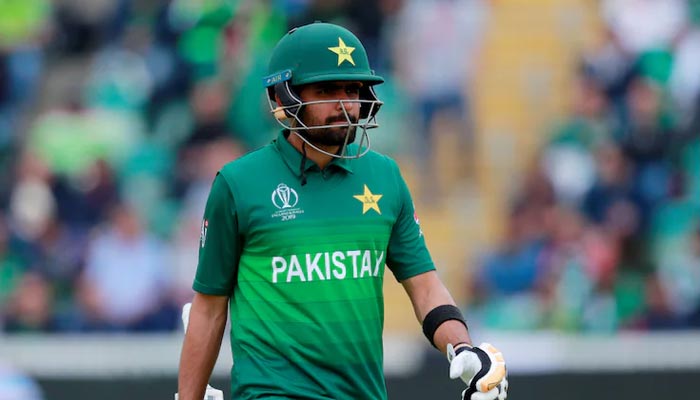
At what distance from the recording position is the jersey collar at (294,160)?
4.42m

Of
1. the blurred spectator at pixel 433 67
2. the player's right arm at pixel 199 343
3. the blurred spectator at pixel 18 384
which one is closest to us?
the player's right arm at pixel 199 343

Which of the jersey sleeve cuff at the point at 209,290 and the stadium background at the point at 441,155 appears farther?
the stadium background at the point at 441,155

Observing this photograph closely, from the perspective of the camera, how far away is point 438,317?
4.47 metres

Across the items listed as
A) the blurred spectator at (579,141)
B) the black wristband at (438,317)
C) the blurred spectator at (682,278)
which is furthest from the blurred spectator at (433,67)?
the black wristband at (438,317)

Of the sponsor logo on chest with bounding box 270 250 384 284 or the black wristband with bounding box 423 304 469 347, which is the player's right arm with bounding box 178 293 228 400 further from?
the black wristband with bounding box 423 304 469 347

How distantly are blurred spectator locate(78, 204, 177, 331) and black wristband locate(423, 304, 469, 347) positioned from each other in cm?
523

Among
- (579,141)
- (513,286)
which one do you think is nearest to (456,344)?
(513,286)

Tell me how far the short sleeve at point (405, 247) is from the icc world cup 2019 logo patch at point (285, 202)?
1.30 ft

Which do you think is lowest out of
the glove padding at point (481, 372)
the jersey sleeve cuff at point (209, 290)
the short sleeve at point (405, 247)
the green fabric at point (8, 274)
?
the glove padding at point (481, 372)

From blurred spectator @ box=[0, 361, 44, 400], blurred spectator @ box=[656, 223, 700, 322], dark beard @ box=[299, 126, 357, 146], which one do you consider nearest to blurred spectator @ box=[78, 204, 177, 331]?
blurred spectator @ box=[0, 361, 44, 400]

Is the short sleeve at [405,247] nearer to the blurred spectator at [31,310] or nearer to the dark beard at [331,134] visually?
the dark beard at [331,134]

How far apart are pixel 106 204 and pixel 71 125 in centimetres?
88

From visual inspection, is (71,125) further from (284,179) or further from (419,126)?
(284,179)

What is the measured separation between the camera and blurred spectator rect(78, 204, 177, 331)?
9531 millimetres
